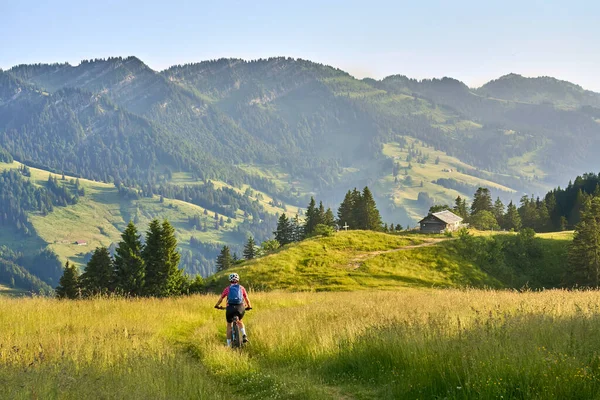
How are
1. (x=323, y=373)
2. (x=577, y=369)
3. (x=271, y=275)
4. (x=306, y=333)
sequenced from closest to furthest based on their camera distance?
(x=577, y=369), (x=323, y=373), (x=306, y=333), (x=271, y=275)

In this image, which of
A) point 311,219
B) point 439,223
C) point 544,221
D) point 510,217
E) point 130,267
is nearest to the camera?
point 130,267

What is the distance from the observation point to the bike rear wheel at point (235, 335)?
1377 cm

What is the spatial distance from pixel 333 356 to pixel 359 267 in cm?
4874

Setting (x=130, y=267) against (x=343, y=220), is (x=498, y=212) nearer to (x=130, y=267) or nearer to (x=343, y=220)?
(x=343, y=220)

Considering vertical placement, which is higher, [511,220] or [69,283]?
[511,220]

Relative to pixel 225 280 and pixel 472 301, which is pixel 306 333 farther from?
pixel 225 280

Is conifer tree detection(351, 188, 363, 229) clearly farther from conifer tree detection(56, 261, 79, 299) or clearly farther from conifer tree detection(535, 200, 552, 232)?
conifer tree detection(56, 261, 79, 299)

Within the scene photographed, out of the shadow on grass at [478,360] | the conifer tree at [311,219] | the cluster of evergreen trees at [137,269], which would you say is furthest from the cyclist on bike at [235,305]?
the conifer tree at [311,219]

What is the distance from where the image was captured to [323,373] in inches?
400

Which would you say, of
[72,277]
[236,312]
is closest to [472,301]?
[236,312]

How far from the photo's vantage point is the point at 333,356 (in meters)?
10.8

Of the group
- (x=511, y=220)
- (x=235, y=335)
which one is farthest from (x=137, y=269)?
(x=511, y=220)

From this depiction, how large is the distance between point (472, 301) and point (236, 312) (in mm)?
7155

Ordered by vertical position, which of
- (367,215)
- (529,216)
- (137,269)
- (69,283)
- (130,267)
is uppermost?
(367,215)
